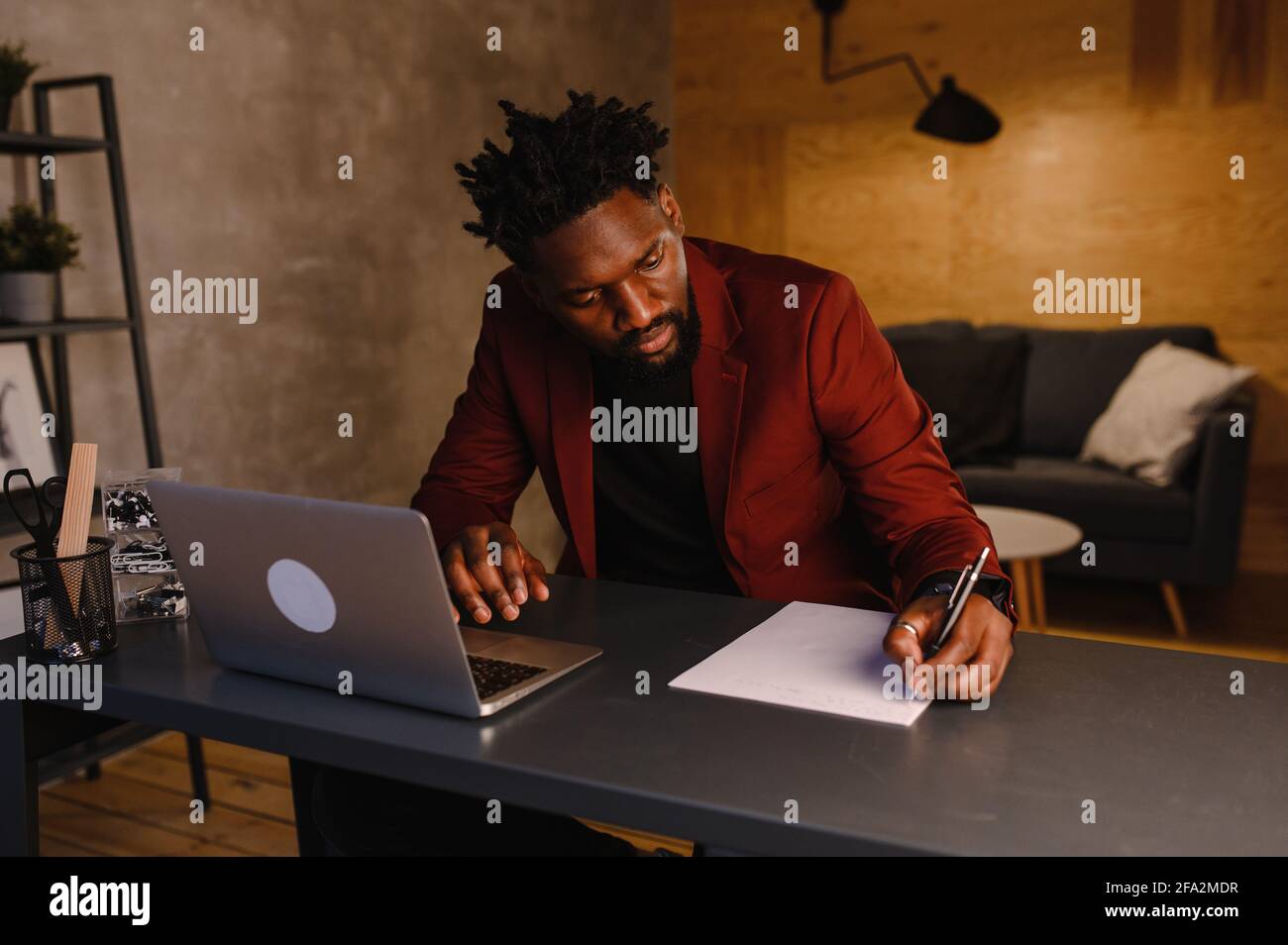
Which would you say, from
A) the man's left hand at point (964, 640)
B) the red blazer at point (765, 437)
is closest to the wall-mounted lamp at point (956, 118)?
the red blazer at point (765, 437)

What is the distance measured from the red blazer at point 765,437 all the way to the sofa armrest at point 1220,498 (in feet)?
7.69

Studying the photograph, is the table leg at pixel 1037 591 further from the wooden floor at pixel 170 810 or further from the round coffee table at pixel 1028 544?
the wooden floor at pixel 170 810

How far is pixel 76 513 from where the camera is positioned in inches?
46.8

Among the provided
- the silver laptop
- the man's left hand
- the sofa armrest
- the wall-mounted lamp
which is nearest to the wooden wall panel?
the wall-mounted lamp

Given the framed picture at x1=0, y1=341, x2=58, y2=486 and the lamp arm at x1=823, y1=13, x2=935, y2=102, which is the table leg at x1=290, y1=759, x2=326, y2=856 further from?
the lamp arm at x1=823, y1=13, x2=935, y2=102

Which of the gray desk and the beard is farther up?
the beard

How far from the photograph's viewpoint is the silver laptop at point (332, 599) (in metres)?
0.94

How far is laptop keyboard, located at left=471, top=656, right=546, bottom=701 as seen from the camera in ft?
3.47

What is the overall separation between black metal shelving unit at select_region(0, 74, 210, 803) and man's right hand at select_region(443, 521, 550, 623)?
4.27 ft

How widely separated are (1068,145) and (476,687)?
4.16m

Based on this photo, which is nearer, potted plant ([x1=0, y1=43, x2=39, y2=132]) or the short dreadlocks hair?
the short dreadlocks hair

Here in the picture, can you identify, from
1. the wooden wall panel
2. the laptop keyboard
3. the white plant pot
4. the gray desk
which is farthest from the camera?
the wooden wall panel

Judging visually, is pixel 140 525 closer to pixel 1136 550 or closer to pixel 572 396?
pixel 572 396

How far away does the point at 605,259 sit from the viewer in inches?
57.6
